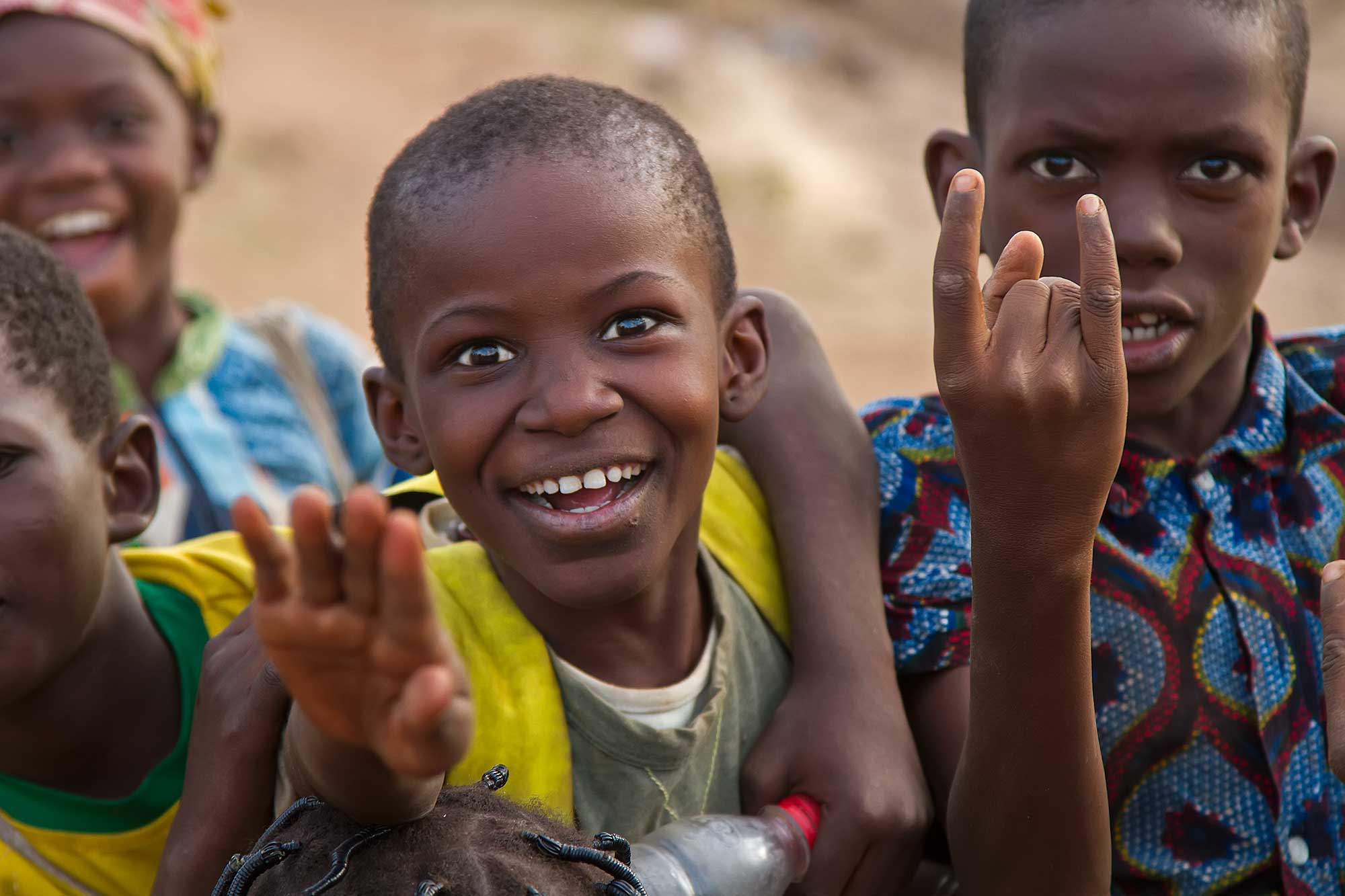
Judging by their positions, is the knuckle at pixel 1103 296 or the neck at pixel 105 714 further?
the neck at pixel 105 714

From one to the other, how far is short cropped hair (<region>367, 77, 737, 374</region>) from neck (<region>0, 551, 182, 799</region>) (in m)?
0.63

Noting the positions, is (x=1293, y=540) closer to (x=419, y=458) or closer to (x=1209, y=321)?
(x=1209, y=321)

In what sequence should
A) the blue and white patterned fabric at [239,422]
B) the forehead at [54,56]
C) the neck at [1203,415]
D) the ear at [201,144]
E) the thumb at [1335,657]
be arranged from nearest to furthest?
the thumb at [1335,657] < the neck at [1203,415] < the forehead at [54,56] < the blue and white patterned fabric at [239,422] < the ear at [201,144]

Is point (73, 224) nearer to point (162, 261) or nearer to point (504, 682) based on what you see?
point (162, 261)

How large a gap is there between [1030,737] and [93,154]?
2.63 meters

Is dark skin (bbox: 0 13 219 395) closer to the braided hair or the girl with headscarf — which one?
the girl with headscarf

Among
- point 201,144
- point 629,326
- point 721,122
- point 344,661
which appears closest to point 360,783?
point 344,661

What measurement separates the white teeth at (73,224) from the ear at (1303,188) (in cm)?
263

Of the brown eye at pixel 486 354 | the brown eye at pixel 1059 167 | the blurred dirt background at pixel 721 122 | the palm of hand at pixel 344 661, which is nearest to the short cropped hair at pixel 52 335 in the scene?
the brown eye at pixel 486 354

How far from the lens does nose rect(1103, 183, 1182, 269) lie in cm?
227

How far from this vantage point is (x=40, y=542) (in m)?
2.13

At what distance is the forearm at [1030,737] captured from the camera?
1828 mm

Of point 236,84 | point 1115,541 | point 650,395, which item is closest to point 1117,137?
point 1115,541

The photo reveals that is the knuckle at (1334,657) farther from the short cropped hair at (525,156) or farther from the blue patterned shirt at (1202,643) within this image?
the short cropped hair at (525,156)
